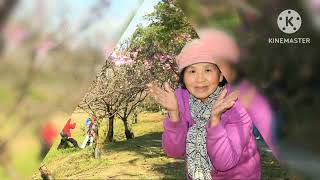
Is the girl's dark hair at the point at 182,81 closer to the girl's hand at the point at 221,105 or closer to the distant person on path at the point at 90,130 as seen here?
the girl's hand at the point at 221,105

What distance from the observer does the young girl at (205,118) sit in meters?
1.94

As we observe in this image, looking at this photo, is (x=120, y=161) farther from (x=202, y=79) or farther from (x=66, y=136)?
(x=202, y=79)

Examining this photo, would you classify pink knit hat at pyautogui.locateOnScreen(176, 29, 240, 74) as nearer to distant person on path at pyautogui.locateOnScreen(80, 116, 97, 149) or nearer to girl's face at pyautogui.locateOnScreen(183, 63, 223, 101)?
girl's face at pyautogui.locateOnScreen(183, 63, 223, 101)

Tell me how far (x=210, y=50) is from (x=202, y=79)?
0.40ft

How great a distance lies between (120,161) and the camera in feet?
7.31

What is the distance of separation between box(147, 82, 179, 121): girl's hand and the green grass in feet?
0.44

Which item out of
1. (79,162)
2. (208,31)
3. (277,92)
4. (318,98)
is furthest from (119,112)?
(318,98)

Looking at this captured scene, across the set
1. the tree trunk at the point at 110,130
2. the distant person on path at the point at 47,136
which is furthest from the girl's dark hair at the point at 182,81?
the distant person on path at the point at 47,136

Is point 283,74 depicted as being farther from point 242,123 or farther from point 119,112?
point 119,112

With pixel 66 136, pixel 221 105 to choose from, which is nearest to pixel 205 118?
pixel 221 105

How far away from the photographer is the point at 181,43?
2.09 m

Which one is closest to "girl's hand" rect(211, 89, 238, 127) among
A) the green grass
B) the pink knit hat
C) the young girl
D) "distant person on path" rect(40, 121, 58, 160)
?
the young girl

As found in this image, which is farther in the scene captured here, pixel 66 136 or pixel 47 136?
pixel 47 136

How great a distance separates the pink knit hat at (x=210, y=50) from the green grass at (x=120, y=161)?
33 centimetres
